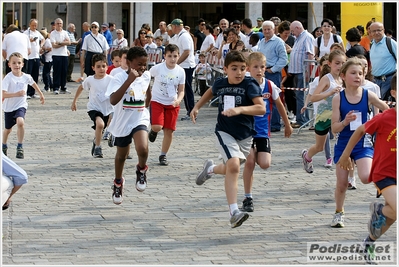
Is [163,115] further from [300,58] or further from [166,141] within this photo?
[300,58]

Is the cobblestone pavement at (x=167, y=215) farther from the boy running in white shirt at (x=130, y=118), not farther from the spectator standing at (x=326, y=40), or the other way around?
the spectator standing at (x=326, y=40)

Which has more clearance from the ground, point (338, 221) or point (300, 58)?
point (300, 58)

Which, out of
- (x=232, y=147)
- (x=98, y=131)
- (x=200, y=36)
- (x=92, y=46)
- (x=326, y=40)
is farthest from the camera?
(x=200, y=36)

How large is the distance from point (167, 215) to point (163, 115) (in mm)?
3721

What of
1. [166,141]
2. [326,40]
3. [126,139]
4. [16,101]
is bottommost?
[166,141]

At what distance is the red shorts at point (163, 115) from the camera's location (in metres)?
12.2

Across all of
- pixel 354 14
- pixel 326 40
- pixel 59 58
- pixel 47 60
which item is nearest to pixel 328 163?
pixel 326 40

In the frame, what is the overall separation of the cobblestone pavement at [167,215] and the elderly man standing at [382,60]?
216 centimetres

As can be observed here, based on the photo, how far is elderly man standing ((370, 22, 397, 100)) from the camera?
47.0 feet

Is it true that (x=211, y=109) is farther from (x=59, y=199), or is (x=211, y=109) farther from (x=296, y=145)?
(x=59, y=199)

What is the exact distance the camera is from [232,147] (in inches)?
323

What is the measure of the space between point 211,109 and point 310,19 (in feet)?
78.7

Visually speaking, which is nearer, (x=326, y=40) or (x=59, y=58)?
(x=326, y=40)

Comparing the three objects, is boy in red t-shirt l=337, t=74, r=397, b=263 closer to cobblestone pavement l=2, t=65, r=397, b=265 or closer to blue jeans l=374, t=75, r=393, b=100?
cobblestone pavement l=2, t=65, r=397, b=265
